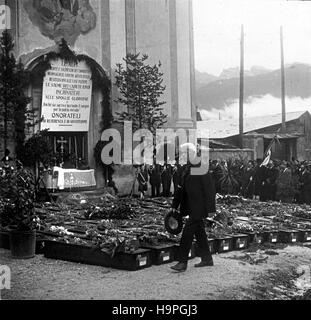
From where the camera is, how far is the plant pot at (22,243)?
7.70 metres

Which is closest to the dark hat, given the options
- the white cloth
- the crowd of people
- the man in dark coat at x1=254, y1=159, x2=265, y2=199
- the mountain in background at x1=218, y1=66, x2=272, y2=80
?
the crowd of people

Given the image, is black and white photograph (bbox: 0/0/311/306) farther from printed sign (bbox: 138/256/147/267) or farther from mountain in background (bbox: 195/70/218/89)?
mountain in background (bbox: 195/70/218/89)

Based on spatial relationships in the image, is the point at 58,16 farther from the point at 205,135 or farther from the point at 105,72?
the point at 205,135

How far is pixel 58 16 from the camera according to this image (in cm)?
1742

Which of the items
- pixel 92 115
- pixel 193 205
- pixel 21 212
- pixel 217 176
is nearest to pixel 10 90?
pixel 92 115

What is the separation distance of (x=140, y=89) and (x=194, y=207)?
11.7 m

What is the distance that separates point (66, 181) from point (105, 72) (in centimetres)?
494

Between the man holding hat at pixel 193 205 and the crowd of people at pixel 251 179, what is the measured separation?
8230mm

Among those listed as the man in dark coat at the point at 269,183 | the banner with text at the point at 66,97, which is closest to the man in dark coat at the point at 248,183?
→ the man in dark coat at the point at 269,183

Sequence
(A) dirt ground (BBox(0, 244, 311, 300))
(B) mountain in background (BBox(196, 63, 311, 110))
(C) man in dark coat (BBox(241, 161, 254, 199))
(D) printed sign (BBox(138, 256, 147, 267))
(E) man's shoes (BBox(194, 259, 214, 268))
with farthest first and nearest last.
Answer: (B) mountain in background (BBox(196, 63, 311, 110)) → (C) man in dark coat (BBox(241, 161, 254, 199)) → (E) man's shoes (BBox(194, 259, 214, 268)) → (D) printed sign (BBox(138, 256, 147, 267)) → (A) dirt ground (BBox(0, 244, 311, 300))

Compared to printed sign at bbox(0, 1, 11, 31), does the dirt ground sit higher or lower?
lower

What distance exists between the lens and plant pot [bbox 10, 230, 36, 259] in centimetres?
770

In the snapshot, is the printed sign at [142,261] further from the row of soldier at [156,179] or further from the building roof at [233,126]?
the building roof at [233,126]
